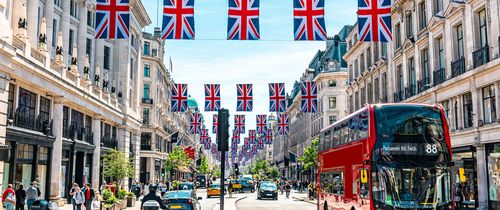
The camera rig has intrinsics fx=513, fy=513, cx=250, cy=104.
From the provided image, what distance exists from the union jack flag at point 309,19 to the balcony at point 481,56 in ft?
35.6

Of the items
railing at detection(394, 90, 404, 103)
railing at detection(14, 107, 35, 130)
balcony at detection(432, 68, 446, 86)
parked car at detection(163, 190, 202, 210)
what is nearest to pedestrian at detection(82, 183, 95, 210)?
railing at detection(14, 107, 35, 130)

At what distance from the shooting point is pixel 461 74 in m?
30.1

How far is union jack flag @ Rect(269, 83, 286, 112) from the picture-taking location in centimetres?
4081

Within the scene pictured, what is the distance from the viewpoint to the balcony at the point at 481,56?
27328 mm

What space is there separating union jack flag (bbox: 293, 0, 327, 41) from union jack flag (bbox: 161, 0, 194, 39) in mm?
4500

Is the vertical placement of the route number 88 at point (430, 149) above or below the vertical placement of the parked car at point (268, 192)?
above

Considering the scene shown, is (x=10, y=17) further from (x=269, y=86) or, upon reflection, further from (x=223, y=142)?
(x=269, y=86)

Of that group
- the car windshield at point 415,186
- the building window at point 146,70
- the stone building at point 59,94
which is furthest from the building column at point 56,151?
the building window at point 146,70

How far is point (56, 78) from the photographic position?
97.8 feet

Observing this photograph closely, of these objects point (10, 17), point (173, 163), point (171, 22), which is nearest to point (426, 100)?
point (171, 22)

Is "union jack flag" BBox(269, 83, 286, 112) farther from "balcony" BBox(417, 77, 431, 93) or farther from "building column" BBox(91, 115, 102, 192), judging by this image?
"building column" BBox(91, 115, 102, 192)

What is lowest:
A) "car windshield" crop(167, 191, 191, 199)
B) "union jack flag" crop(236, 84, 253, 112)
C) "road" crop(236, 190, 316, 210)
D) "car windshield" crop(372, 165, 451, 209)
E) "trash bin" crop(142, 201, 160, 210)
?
"road" crop(236, 190, 316, 210)

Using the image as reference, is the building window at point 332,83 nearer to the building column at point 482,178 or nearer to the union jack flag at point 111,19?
the building column at point 482,178

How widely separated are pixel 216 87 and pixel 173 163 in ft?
116
